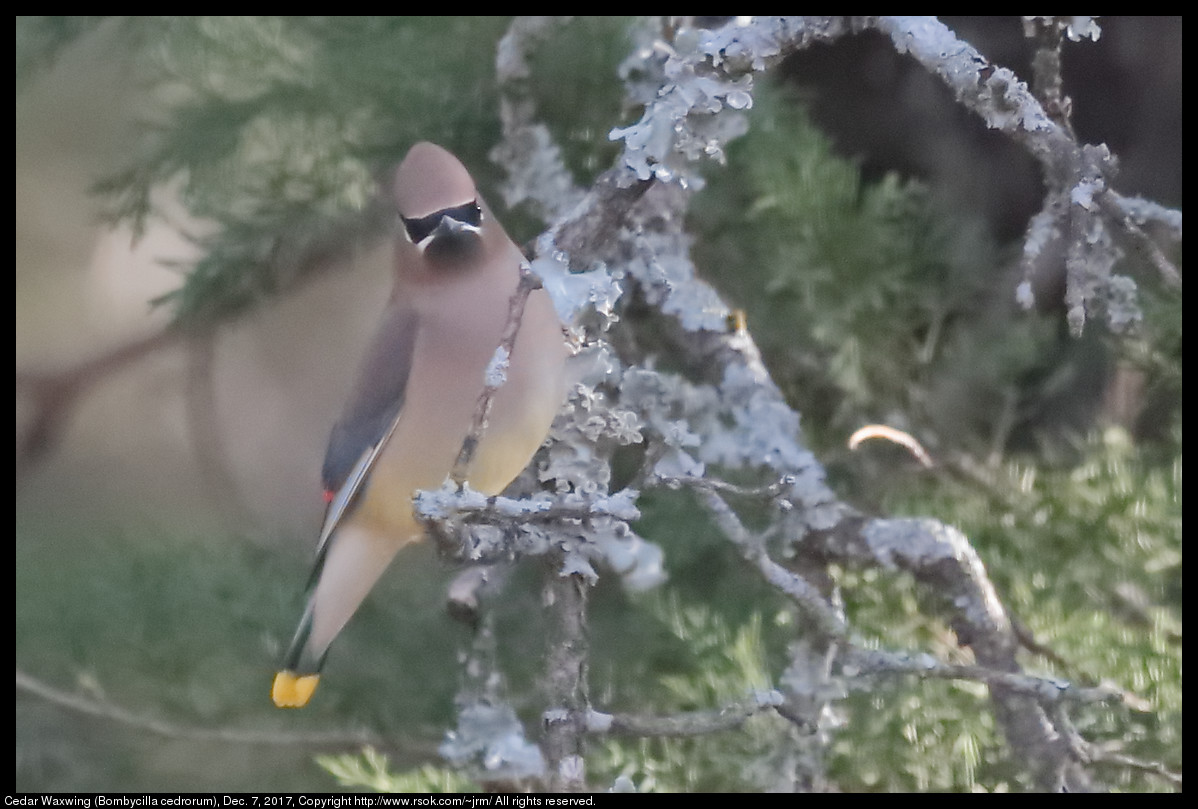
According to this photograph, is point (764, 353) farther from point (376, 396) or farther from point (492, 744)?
point (492, 744)

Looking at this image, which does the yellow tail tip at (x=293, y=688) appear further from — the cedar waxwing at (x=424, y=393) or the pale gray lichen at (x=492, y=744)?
the pale gray lichen at (x=492, y=744)

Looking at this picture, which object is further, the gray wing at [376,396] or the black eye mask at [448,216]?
the gray wing at [376,396]

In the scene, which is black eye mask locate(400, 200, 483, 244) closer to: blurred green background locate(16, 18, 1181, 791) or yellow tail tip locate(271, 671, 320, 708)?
blurred green background locate(16, 18, 1181, 791)

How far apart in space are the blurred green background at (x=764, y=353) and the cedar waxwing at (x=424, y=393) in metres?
0.11

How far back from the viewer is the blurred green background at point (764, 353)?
1.12 m

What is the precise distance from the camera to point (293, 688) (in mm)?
1143

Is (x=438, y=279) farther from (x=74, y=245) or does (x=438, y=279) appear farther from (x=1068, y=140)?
(x=74, y=245)

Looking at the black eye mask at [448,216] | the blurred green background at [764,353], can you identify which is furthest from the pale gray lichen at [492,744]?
the black eye mask at [448,216]

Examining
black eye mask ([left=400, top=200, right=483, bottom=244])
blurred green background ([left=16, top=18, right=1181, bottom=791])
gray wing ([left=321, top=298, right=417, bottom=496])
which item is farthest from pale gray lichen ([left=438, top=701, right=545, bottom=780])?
black eye mask ([left=400, top=200, right=483, bottom=244])

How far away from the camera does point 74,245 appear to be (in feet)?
5.40

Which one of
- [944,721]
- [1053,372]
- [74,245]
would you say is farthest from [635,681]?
[74,245]

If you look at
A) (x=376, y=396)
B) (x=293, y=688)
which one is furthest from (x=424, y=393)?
(x=293, y=688)

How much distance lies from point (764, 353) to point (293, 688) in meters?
0.52

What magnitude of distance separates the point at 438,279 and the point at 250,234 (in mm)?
Answer: 280
